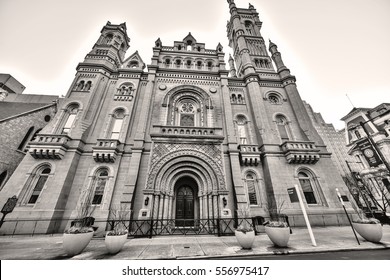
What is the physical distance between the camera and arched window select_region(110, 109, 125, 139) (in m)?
14.5

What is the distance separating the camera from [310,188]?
13.2m

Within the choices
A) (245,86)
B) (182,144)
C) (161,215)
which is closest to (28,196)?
(161,215)

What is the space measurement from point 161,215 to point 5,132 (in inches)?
702

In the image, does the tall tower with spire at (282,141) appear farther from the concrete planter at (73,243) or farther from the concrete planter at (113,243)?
the concrete planter at (73,243)

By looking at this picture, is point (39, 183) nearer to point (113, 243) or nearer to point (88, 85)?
point (88, 85)

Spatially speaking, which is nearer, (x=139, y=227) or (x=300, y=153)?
(x=139, y=227)

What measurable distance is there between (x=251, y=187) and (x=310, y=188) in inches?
218

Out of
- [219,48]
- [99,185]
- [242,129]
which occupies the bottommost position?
[99,185]

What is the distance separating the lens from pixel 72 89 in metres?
15.4

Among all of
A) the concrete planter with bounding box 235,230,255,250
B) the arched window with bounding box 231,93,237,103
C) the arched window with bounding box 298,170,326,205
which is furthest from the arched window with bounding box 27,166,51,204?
the arched window with bounding box 298,170,326,205

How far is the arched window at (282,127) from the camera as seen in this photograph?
51.6 feet

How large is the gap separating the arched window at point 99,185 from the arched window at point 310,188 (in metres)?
17.7

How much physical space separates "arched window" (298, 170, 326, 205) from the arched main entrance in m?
10.0

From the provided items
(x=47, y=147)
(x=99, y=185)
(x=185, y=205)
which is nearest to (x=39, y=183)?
(x=47, y=147)
